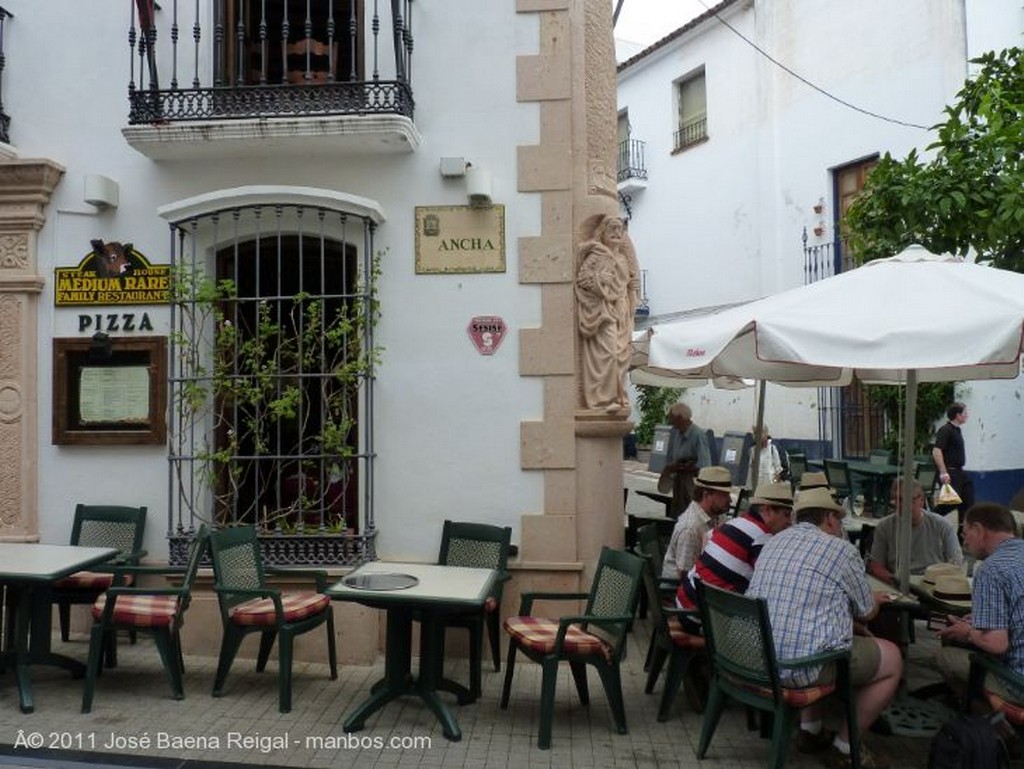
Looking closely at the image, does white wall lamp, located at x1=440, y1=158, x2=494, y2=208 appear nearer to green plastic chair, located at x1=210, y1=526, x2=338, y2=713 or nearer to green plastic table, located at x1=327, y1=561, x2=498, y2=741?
green plastic table, located at x1=327, y1=561, x2=498, y2=741

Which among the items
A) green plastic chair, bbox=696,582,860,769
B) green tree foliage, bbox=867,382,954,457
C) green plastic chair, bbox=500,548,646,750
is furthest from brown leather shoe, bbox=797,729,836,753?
green tree foliage, bbox=867,382,954,457

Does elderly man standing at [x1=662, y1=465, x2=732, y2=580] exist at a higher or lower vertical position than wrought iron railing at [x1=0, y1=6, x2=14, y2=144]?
lower

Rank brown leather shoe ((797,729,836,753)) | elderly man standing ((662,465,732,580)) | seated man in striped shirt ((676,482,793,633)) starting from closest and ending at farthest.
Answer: brown leather shoe ((797,729,836,753)), seated man in striped shirt ((676,482,793,633)), elderly man standing ((662,465,732,580))

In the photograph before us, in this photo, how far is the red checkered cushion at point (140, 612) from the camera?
4.75 meters

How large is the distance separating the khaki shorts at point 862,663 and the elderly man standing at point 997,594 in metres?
0.36

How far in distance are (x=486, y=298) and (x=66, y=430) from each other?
3.06 m

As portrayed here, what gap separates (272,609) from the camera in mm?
4855

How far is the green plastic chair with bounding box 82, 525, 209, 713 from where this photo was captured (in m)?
4.66

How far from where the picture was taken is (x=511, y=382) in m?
5.74

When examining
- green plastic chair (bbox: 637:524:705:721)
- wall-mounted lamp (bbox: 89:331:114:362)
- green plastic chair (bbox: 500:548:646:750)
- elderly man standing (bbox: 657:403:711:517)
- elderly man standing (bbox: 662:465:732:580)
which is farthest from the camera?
elderly man standing (bbox: 657:403:711:517)

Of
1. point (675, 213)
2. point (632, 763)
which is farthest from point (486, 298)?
point (675, 213)

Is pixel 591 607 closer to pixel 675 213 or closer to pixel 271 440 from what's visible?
pixel 271 440

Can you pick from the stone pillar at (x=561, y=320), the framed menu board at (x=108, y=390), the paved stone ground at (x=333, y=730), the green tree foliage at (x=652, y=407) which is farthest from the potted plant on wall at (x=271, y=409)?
the green tree foliage at (x=652, y=407)

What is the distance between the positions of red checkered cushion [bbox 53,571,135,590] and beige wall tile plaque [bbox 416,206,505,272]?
2.83 m
